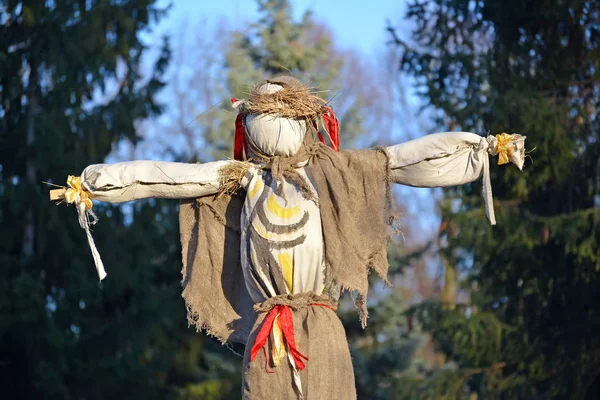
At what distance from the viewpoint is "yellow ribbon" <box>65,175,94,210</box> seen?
4.99m

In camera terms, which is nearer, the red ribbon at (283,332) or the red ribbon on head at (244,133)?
the red ribbon at (283,332)

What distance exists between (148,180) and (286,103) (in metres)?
0.76

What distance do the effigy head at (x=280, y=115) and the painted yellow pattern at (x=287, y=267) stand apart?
523 millimetres

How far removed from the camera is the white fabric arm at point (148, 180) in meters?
5.05

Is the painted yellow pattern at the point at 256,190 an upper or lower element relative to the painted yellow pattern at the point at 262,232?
upper

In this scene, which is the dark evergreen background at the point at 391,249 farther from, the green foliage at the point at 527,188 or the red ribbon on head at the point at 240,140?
the red ribbon on head at the point at 240,140

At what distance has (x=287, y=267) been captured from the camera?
5.02 m

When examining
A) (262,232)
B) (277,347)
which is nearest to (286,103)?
(262,232)

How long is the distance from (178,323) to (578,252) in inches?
236

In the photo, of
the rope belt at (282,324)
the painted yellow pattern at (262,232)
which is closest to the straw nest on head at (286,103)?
the painted yellow pattern at (262,232)

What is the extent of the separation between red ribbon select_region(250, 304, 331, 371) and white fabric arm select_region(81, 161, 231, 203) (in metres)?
0.70

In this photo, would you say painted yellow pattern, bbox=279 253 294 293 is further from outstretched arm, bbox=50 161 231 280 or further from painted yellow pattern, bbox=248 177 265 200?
outstretched arm, bbox=50 161 231 280

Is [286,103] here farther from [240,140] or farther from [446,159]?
[446,159]

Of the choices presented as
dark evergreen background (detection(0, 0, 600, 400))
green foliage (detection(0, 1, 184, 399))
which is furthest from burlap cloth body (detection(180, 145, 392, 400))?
green foliage (detection(0, 1, 184, 399))
